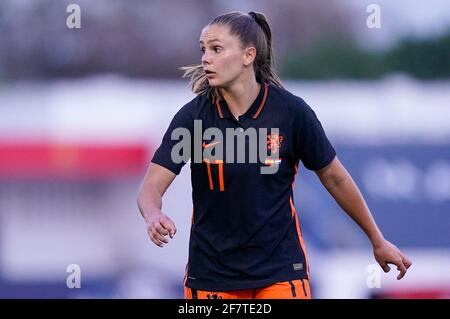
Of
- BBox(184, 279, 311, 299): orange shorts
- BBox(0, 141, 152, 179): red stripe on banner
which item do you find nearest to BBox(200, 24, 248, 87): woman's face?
BBox(184, 279, 311, 299): orange shorts

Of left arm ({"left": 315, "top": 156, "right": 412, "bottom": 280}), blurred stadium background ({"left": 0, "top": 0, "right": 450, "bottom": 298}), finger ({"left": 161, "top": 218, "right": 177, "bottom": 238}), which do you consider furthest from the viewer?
blurred stadium background ({"left": 0, "top": 0, "right": 450, "bottom": 298})

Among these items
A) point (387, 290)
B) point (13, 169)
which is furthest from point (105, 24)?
point (387, 290)

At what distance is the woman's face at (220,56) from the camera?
409 centimetres

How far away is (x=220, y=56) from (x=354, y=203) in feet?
2.57

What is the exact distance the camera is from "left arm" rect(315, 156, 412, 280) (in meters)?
4.24

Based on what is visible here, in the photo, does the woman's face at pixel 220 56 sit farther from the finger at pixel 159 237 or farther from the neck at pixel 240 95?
the finger at pixel 159 237

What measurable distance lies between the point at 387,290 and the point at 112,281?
184 cm

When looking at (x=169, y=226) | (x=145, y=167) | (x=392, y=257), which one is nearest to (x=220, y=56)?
(x=169, y=226)

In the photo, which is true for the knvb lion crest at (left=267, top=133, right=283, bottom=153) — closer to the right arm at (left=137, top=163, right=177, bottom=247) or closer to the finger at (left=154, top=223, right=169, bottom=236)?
the right arm at (left=137, top=163, right=177, bottom=247)

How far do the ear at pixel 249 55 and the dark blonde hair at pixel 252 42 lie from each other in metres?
0.02

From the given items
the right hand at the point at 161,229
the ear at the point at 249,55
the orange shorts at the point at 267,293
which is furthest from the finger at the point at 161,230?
the ear at the point at 249,55

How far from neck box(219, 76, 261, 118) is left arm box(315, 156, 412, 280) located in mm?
392
